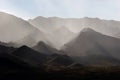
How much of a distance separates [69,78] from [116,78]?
1046 inches

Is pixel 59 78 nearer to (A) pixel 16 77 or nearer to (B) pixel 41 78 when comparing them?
(B) pixel 41 78

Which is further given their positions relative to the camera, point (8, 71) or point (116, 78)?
point (8, 71)

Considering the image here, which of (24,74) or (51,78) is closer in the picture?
(51,78)

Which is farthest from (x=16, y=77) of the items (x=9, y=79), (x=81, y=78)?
(x=81, y=78)

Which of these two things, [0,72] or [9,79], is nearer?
[9,79]

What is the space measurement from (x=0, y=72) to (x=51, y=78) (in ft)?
131

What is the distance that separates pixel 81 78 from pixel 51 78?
56.5 ft

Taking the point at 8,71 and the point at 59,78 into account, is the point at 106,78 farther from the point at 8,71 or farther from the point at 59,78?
the point at 8,71

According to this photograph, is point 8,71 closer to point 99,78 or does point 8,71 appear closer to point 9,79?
point 9,79

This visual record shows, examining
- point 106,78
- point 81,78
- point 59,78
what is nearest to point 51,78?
point 59,78

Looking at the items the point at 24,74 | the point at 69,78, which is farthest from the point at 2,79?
the point at 69,78

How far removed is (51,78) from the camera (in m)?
174

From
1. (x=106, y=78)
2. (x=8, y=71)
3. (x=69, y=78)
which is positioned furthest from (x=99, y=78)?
(x=8, y=71)

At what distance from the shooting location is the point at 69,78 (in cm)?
17612
